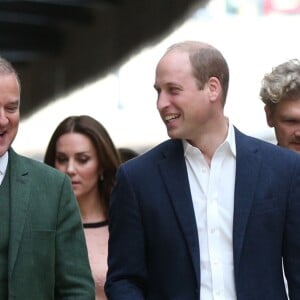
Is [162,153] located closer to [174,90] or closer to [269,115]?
[174,90]

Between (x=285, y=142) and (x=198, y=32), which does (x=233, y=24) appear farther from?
(x=285, y=142)

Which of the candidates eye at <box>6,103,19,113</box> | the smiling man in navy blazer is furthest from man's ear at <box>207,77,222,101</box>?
eye at <box>6,103,19,113</box>

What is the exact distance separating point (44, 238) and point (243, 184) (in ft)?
2.76

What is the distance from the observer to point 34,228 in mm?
5383

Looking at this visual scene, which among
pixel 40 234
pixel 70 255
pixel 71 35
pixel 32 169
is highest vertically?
pixel 71 35

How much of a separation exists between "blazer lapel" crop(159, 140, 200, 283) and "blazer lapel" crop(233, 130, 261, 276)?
0.54ft

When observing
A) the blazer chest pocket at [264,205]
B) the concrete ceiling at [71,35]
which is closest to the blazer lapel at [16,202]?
the blazer chest pocket at [264,205]

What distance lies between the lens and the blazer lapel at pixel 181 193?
5.44 m

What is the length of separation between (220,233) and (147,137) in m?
5.92

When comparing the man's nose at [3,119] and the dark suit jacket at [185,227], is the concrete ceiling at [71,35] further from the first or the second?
the man's nose at [3,119]

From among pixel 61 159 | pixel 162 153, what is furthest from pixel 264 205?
pixel 61 159

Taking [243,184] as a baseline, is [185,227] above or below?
below

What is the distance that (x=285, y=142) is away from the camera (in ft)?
20.9

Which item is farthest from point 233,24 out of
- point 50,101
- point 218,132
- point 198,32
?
point 218,132
